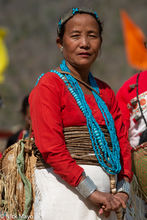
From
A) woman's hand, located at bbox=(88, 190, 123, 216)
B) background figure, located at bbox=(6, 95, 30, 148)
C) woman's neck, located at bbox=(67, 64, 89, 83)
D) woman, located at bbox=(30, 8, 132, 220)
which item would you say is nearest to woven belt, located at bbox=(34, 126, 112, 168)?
woman, located at bbox=(30, 8, 132, 220)

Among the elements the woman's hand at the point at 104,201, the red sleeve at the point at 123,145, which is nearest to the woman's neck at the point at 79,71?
the red sleeve at the point at 123,145

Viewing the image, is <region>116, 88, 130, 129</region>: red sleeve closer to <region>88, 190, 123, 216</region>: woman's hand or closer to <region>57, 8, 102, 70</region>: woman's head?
<region>57, 8, 102, 70</region>: woman's head

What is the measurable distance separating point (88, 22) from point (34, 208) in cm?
139

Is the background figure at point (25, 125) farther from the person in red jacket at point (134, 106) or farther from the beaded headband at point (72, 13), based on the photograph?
the beaded headband at point (72, 13)

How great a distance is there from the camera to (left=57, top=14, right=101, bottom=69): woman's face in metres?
2.77

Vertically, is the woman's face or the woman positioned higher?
the woman's face

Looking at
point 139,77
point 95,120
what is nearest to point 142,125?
point 139,77

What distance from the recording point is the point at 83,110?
2699 millimetres

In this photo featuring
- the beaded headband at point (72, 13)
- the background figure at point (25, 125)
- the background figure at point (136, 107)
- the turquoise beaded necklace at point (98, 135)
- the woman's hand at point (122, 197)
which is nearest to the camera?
the woman's hand at point (122, 197)

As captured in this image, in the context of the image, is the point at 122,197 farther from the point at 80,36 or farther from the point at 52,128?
the point at 80,36

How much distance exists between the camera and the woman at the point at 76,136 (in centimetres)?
253

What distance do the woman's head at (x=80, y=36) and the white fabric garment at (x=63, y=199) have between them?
2.60ft

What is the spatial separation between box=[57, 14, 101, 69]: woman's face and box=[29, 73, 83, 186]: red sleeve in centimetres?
25

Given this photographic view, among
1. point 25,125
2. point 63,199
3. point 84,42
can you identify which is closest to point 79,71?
point 84,42
